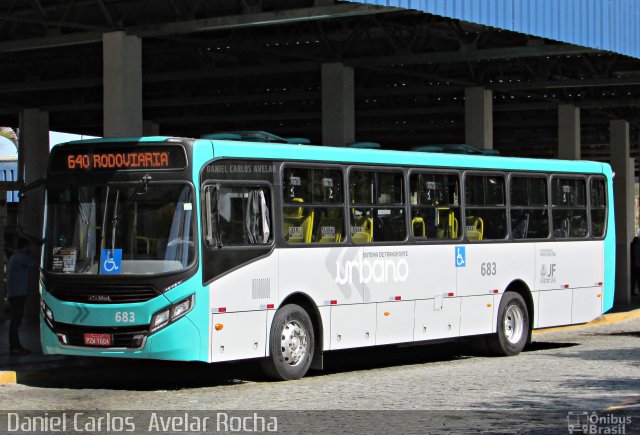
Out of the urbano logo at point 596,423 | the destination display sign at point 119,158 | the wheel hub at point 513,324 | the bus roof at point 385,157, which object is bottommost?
the urbano logo at point 596,423

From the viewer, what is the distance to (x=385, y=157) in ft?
58.2

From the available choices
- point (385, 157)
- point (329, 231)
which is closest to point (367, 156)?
point (385, 157)

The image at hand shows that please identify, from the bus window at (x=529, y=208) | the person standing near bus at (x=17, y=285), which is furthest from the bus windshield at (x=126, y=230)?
the bus window at (x=529, y=208)

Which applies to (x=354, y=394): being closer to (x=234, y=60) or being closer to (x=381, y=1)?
(x=381, y=1)

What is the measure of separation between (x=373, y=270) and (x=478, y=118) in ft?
56.8

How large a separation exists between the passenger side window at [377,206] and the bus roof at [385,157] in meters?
0.24

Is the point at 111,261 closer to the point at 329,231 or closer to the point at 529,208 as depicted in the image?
the point at 329,231

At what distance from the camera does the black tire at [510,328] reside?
65.9 feet

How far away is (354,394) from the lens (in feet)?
46.7

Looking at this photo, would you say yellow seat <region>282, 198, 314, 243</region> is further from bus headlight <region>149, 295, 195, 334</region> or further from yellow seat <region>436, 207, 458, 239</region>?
yellow seat <region>436, 207, 458, 239</region>

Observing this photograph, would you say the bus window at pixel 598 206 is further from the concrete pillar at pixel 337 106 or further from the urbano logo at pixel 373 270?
the concrete pillar at pixel 337 106

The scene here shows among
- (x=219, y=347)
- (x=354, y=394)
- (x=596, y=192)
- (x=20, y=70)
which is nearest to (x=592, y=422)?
(x=354, y=394)

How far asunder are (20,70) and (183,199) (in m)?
24.5

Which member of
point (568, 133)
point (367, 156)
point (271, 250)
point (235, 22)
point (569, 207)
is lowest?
point (271, 250)
